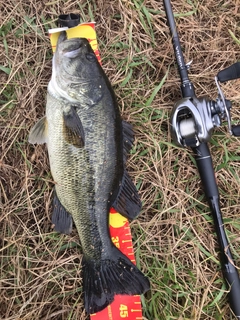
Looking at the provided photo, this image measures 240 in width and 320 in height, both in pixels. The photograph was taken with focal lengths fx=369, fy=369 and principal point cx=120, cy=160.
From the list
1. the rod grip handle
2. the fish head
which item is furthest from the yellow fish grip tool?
the rod grip handle

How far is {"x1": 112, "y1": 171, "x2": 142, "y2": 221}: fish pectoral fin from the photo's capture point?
2420 millimetres

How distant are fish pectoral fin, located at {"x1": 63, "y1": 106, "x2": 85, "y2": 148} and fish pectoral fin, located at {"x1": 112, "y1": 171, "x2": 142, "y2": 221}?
425 millimetres

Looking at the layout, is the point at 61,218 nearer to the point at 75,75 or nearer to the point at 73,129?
the point at 73,129

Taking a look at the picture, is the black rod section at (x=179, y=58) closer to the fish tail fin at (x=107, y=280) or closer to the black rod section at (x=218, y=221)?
the black rod section at (x=218, y=221)

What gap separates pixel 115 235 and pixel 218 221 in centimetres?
74

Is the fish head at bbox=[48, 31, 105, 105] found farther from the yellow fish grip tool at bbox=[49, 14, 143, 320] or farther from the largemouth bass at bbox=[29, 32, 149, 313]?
the yellow fish grip tool at bbox=[49, 14, 143, 320]

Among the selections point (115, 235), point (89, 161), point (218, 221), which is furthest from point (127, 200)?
point (218, 221)

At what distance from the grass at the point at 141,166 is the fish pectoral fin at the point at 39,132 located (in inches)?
7.5

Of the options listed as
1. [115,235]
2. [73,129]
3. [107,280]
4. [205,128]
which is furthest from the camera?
[115,235]

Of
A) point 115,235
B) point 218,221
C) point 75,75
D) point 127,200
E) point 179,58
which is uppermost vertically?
point 75,75

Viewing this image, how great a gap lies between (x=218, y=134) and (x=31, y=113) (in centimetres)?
138

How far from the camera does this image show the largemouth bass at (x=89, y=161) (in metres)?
2.20

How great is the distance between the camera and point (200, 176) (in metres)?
2.66

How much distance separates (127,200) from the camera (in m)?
2.45
